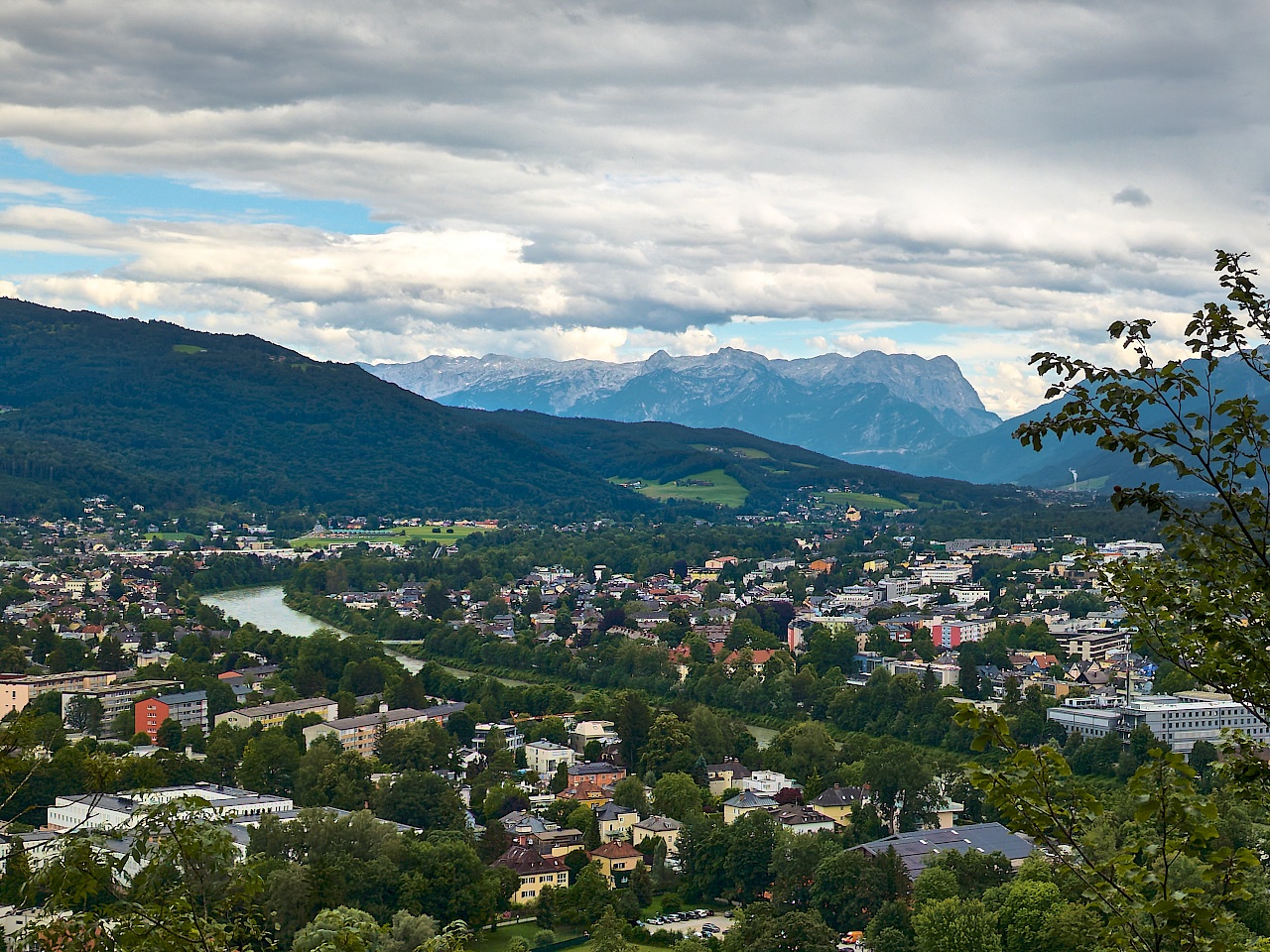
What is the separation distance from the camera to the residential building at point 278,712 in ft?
129

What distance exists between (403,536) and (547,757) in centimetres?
6872

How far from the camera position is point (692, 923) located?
24.4m

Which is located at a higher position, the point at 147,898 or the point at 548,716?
the point at 147,898

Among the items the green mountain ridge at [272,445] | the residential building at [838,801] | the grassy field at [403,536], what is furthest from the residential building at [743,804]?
the green mountain ridge at [272,445]

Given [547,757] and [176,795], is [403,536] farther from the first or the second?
[176,795]

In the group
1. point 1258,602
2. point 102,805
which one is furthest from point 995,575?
point 1258,602

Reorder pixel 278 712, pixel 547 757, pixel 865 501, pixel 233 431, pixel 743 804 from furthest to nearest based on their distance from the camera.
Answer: pixel 233 431
pixel 865 501
pixel 278 712
pixel 547 757
pixel 743 804

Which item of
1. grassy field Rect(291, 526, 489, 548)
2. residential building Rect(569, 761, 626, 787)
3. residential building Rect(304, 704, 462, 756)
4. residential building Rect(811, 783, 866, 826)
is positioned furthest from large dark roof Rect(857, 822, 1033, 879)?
grassy field Rect(291, 526, 489, 548)

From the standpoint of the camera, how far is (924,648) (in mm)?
52375

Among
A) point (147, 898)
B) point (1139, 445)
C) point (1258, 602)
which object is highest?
point (1139, 445)

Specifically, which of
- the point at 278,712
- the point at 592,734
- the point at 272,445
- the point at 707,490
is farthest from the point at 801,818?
the point at 272,445

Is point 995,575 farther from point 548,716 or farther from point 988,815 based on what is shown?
point 988,815

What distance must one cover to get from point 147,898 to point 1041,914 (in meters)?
17.0

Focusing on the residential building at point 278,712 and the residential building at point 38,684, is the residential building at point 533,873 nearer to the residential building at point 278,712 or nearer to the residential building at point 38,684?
the residential building at point 278,712
